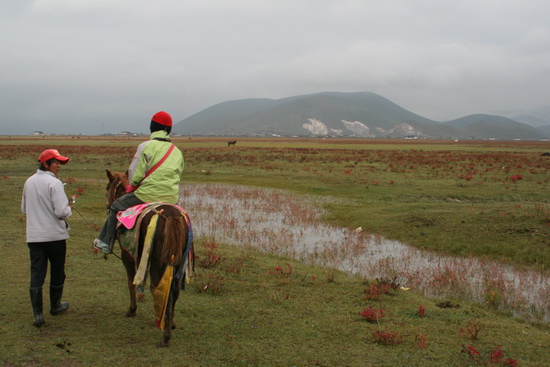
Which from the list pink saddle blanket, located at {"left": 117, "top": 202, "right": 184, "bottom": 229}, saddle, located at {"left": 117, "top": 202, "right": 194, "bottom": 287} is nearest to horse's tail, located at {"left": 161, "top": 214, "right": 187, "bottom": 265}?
saddle, located at {"left": 117, "top": 202, "right": 194, "bottom": 287}

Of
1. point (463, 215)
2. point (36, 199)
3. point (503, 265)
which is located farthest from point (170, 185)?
point (463, 215)

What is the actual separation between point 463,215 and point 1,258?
13.7 meters

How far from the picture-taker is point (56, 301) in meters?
6.78

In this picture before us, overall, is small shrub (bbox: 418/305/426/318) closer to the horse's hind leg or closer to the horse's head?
the horse's hind leg

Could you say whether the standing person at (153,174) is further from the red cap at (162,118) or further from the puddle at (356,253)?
the puddle at (356,253)

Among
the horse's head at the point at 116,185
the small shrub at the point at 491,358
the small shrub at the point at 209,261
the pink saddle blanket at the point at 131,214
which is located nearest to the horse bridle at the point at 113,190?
the horse's head at the point at 116,185

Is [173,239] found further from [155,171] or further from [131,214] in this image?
[155,171]

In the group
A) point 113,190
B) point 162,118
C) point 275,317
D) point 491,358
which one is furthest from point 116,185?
point 491,358

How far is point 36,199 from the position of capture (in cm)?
630

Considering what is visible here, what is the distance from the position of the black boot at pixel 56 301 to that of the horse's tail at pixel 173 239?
2.24 m

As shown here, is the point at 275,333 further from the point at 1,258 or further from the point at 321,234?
the point at 321,234

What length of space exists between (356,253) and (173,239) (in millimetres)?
8306

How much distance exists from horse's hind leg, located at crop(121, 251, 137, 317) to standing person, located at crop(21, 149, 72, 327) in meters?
0.93

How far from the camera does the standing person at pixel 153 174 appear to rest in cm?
613
